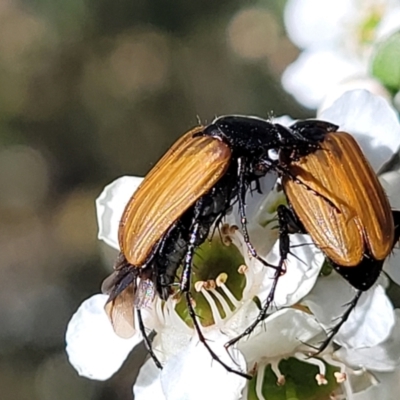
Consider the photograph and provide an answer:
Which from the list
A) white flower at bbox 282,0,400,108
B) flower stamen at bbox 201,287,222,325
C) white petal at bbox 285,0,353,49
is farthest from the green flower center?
white petal at bbox 285,0,353,49

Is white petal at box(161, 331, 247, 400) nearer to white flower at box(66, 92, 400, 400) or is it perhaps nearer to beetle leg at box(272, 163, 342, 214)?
white flower at box(66, 92, 400, 400)

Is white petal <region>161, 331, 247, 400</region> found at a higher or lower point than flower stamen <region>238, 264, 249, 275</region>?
lower

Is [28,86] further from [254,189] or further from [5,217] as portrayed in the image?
[254,189]

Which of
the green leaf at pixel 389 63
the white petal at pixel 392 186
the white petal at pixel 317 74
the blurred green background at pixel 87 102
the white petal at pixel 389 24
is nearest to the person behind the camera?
the white petal at pixel 392 186

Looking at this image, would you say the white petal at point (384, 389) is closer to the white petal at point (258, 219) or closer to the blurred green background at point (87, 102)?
the white petal at point (258, 219)

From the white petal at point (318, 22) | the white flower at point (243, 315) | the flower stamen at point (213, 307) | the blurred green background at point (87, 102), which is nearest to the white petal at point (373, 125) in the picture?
the white flower at point (243, 315)

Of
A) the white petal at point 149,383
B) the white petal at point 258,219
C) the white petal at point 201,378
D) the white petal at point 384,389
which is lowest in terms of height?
the white petal at point 384,389

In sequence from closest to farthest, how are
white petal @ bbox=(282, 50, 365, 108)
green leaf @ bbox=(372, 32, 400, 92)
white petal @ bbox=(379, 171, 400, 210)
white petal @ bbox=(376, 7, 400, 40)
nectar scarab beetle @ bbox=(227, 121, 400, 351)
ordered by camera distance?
nectar scarab beetle @ bbox=(227, 121, 400, 351)
white petal @ bbox=(379, 171, 400, 210)
green leaf @ bbox=(372, 32, 400, 92)
white petal @ bbox=(376, 7, 400, 40)
white petal @ bbox=(282, 50, 365, 108)

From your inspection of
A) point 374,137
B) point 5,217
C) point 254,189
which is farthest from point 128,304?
point 5,217
